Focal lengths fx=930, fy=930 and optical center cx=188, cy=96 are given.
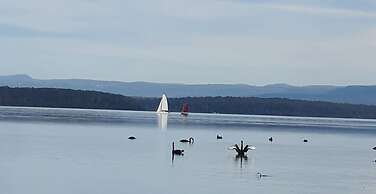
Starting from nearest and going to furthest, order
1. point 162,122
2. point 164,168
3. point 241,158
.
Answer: point 164,168 → point 241,158 → point 162,122

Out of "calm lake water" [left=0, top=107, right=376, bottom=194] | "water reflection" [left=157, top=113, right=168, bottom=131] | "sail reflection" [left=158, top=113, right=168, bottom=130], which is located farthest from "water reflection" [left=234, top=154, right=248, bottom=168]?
"sail reflection" [left=158, top=113, right=168, bottom=130]

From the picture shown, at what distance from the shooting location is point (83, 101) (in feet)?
636

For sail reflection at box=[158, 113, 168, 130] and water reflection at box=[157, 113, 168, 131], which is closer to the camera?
water reflection at box=[157, 113, 168, 131]

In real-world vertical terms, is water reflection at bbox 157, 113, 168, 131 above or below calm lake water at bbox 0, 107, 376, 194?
above

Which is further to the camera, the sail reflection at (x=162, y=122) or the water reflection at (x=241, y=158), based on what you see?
the sail reflection at (x=162, y=122)

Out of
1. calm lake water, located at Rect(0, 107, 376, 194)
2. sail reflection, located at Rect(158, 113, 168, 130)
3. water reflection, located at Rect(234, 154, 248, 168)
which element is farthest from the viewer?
sail reflection, located at Rect(158, 113, 168, 130)

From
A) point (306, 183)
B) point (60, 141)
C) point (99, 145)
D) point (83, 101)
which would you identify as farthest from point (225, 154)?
point (83, 101)

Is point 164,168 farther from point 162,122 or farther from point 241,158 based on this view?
point 162,122

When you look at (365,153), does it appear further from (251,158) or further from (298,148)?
(251,158)

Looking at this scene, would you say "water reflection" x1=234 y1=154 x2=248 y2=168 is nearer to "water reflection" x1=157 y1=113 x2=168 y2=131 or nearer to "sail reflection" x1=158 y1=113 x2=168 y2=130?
"water reflection" x1=157 y1=113 x2=168 y2=131

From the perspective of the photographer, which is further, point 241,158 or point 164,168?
point 241,158

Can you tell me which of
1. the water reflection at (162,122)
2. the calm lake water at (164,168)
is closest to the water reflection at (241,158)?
the calm lake water at (164,168)

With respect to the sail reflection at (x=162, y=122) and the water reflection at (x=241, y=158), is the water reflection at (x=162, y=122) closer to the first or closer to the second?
the sail reflection at (x=162, y=122)

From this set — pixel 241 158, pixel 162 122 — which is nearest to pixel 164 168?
pixel 241 158
